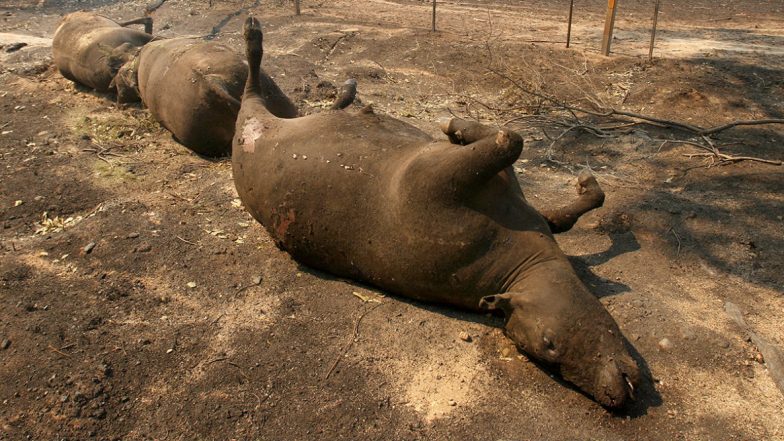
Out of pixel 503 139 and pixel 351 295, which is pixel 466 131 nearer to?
pixel 503 139

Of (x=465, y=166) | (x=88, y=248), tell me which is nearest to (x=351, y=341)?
(x=465, y=166)

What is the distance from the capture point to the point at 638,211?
5.05 meters

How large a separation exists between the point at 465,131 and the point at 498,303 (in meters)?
1.03

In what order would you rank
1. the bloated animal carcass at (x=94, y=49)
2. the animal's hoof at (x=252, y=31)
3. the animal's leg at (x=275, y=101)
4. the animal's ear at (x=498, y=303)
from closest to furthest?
the animal's ear at (x=498, y=303)
the animal's hoof at (x=252, y=31)
the animal's leg at (x=275, y=101)
the bloated animal carcass at (x=94, y=49)

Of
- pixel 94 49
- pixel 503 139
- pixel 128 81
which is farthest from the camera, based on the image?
pixel 94 49

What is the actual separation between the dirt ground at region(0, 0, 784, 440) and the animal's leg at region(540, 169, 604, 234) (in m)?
0.35

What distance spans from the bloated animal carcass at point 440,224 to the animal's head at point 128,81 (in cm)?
379

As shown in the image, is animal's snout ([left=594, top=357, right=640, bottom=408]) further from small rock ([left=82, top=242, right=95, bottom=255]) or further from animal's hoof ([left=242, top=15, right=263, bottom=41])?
animal's hoof ([left=242, top=15, right=263, bottom=41])

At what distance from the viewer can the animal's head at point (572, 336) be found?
10.3 ft

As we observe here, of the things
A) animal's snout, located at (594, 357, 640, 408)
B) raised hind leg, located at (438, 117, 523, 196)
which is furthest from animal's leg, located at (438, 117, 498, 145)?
animal's snout, located at (594, 357, 640, 408)

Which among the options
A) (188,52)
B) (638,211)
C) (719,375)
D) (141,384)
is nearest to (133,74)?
(188,52)

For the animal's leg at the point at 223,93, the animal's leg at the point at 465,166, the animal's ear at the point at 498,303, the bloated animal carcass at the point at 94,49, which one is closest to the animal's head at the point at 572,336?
the animal's ear at the point at 498,303

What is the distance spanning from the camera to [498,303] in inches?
137

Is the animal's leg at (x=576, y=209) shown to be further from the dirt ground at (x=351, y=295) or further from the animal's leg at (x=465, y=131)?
the animal's leg at (x=465, y=131)
